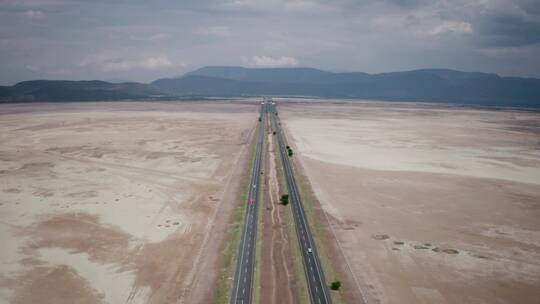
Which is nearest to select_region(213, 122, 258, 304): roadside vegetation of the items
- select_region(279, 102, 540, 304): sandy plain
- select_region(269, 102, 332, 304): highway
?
select_region(269, 102, 332, 304): highway

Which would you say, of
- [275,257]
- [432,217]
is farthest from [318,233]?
[432,217]

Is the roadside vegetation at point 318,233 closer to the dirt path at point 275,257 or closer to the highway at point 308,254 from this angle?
the highway at point 308,254

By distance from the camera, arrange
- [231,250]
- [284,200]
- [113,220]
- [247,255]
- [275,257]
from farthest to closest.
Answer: [284,200] → [113,220] → [231,250] → [247,255] → [275,257]

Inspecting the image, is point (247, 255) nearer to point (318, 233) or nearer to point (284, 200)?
point (318, 233)

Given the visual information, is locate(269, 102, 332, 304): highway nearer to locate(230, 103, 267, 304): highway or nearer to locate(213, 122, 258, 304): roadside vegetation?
locate(230, 103, 267, 304): highway

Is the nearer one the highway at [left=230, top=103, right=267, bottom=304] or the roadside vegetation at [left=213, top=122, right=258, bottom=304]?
the highway at [left=230, top=103, right=267, bottom=304]

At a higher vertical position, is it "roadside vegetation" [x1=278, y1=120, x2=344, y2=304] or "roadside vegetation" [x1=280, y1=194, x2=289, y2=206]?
"roadside vegetation" [x1=280, y1=194, x2=289, y2=206]
